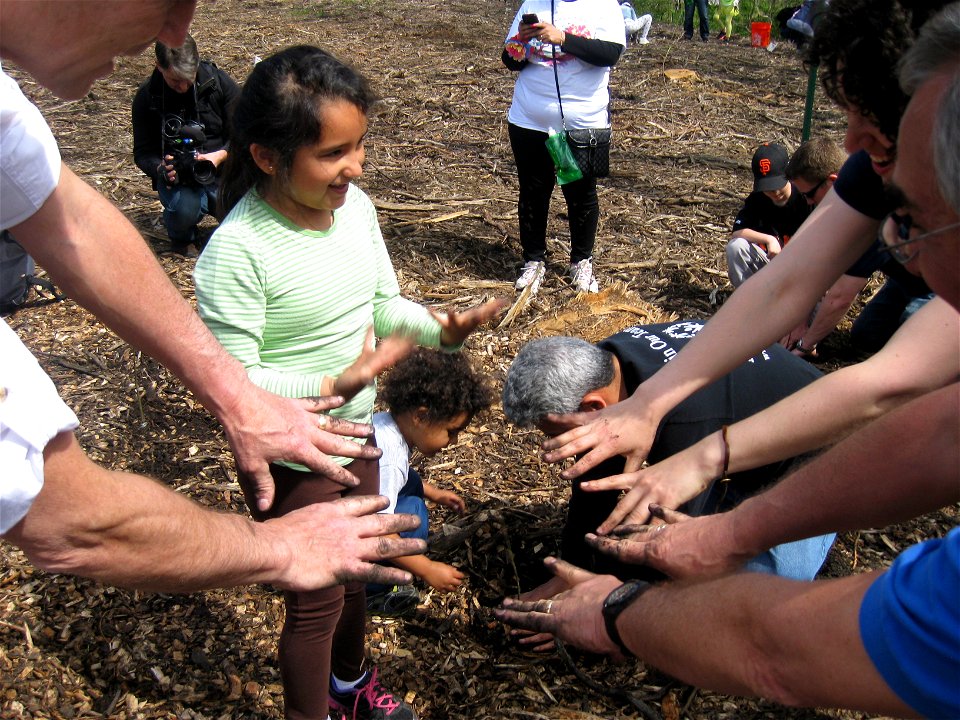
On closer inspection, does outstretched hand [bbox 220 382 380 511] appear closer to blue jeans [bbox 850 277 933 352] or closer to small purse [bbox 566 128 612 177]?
small purse [bbox 566 128 612 177]

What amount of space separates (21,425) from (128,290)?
70 cm

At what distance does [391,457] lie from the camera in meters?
3.02

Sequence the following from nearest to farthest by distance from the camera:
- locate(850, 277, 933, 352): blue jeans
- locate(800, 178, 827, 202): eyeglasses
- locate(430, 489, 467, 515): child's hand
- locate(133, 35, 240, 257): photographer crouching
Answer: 1. locate(430, 489, 467, 515): child's hand
2. locate(850, 277, 933, 352): blue jeans
3. locate(800, 178, 827, 202): eyeglasses
4. locate(133, 35, 240, 257): photographer crouching

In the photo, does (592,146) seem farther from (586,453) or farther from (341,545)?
(341,545)

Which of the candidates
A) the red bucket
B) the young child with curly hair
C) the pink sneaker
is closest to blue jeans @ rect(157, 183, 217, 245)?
the young child with curly hair

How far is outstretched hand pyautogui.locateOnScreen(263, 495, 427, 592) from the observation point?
6.09 ft

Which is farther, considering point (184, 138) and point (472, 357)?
point (184, 138)

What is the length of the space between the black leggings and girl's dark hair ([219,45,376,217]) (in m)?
2.86

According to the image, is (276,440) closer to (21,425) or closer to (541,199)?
(21,425)

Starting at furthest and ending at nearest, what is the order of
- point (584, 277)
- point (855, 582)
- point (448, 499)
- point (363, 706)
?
point (584, 277) < point (448, 499) < point (363, 706) < point (855, 582)

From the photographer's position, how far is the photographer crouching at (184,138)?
562cm

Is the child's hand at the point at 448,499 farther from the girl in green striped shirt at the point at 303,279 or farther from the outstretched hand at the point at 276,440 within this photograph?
the outstretched hand at the point at 276,440

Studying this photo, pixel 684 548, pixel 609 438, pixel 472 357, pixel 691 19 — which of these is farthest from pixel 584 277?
pixel 691 19

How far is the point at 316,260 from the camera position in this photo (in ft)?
8.00
